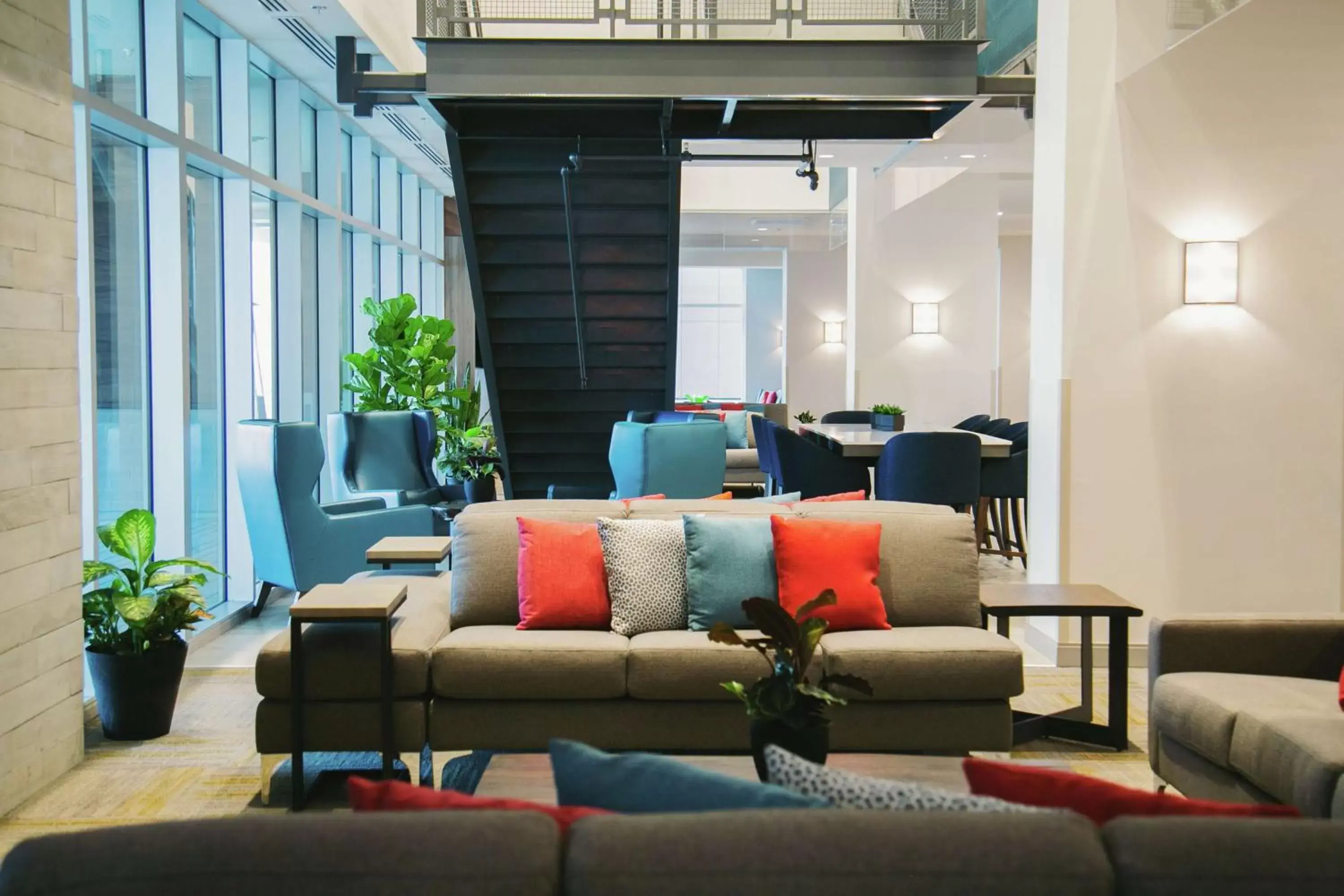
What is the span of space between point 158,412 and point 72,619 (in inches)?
82.9

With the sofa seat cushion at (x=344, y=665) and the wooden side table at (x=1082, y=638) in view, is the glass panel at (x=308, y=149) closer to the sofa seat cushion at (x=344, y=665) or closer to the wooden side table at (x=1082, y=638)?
the sofa seat cushion at (x=344, y=665)

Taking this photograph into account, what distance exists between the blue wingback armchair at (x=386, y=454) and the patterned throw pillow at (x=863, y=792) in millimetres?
6582

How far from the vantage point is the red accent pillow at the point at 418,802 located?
4.96 ft

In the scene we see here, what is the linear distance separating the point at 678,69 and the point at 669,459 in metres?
2.19

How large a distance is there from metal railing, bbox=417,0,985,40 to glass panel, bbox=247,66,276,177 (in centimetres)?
153

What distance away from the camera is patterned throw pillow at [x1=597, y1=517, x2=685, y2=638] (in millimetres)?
3988

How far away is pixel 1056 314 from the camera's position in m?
5.33

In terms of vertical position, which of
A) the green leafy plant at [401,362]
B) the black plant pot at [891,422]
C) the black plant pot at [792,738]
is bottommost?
the black plant pot at [792,738]

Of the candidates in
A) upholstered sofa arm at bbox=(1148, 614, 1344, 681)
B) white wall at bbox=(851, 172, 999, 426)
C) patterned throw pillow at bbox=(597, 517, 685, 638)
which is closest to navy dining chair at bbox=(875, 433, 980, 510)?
patterned throw pillow at bbox=(597, 517, 685, 638)

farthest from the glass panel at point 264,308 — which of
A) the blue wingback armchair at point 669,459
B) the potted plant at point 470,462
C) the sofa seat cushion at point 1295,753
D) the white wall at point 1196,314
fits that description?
the sofa seat cushion at point 1295,753

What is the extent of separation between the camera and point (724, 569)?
3.99 metres


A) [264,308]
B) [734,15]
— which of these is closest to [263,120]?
[264,308]

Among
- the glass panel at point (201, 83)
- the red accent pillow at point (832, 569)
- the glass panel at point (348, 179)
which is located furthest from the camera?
the glass panel at point (348, 179)

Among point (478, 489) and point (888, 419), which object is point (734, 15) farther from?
point (478, 489)
